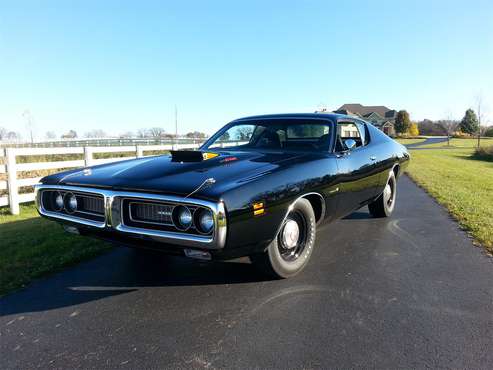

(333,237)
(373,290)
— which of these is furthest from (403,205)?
(373,290)

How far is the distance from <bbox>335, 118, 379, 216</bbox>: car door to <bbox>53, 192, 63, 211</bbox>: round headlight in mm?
2639

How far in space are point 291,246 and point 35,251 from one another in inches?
112

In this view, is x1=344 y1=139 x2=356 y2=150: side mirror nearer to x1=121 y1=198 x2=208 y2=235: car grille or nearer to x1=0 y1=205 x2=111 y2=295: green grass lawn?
x1=121 y1=198 x2=208 y2=235: car grille

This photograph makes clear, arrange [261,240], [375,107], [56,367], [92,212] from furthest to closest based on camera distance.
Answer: [375,107] < [92,212] < [261,240] < [56,367]

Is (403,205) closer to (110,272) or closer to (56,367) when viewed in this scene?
(110,272)

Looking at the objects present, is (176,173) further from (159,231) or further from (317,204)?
(317,204)

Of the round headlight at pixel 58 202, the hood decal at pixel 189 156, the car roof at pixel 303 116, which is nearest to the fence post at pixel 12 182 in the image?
the round headlight at pixel 58 202

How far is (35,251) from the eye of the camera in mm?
4203

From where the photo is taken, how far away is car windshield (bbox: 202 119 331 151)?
13.7 feet

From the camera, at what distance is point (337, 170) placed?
383 centimetres

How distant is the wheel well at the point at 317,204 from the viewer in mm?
3529

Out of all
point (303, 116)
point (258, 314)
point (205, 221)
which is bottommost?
point (258, 314)

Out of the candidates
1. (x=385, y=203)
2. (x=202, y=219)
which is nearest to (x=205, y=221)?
(x=202, y=219)

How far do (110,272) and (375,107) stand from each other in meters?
99.0
